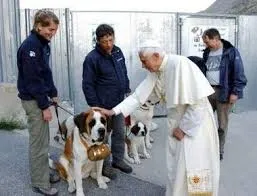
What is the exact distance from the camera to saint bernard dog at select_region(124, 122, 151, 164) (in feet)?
19.8

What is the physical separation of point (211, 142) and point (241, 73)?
2344mm

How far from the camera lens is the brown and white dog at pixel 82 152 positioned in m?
4.48

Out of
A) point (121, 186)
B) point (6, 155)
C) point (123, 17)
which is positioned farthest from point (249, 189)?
point (123, 17)

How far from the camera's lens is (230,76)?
6.02 meters

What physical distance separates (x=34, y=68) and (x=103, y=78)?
112cm

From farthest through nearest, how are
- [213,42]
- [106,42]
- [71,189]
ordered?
[213,42] < [106,42] < [71,189]

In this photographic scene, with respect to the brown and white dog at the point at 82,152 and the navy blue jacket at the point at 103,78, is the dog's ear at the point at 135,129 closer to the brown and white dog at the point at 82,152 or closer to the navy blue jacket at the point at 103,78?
the navy blue jacket at the point at 103,78

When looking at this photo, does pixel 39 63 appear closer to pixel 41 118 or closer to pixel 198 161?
pixel 41 118

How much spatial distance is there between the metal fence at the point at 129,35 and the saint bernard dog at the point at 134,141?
241 centimetres

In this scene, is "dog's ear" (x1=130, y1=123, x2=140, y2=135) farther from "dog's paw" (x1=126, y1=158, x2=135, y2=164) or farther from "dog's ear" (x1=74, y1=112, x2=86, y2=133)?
"dog's ear" (x1=74, y1=112, x2=86, y2=133)

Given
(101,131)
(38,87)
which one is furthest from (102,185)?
(38,87)

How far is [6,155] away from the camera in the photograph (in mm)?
6156

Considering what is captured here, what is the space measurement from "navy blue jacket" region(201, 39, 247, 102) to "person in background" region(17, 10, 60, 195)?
248cm

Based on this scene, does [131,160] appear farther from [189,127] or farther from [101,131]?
[189,127]
